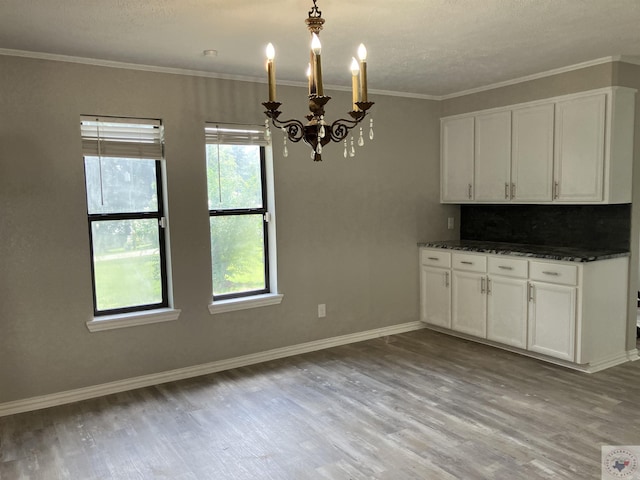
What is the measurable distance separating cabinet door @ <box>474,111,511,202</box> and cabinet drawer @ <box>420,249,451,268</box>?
23.9 inches

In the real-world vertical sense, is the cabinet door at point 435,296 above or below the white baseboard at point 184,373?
above

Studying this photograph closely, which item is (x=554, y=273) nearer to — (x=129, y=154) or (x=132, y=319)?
(x=132, y=319)

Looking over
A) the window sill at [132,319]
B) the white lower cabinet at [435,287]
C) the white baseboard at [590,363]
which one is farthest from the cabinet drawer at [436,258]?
the window sill at [132,319]

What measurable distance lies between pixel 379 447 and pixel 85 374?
2.13 meters

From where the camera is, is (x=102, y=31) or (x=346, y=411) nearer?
(x=102, y=31)

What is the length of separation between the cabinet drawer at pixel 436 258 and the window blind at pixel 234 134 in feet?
6.48

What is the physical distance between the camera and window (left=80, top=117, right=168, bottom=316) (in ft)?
11.8

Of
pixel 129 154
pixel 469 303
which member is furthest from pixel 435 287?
pixel 129 154

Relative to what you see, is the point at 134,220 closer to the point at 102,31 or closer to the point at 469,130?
the point at 102,31

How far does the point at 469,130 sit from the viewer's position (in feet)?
15.9

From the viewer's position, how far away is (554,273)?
3959 millimetres

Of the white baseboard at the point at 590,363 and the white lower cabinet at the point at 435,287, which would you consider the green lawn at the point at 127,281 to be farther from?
the white baseboard at the point at 590,363

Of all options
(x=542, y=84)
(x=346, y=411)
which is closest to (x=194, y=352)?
(x=346, y=411)

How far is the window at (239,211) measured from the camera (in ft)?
13.4
